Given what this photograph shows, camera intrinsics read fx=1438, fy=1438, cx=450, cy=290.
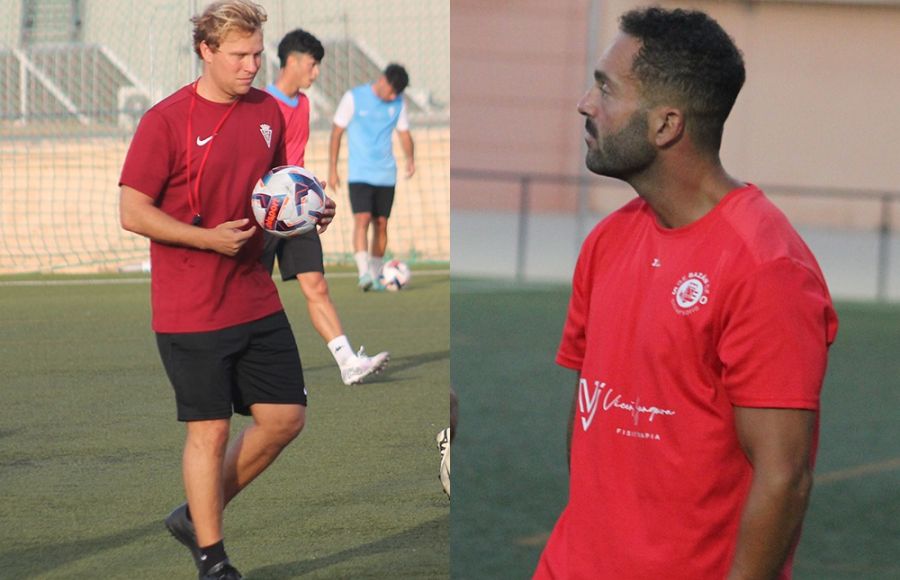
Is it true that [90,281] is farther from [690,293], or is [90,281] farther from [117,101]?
[690,293]

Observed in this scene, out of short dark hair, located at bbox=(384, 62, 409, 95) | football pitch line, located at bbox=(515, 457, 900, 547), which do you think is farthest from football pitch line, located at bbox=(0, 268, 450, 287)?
football pitch line, located at bbox=(515, 457, 900, 547)

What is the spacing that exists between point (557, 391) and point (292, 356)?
19.2ft

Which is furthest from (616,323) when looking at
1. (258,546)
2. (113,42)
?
(113,42)

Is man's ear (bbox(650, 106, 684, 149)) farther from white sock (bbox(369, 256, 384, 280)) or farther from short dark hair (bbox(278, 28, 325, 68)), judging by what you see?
white sock (bbox(369, 256, 384, 280))

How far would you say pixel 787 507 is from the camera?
7.47ft

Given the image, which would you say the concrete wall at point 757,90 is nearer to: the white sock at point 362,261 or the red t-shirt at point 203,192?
the white sock at point 362,261

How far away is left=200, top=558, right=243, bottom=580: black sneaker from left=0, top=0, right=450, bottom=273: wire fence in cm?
1250

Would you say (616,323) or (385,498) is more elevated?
(616,323)

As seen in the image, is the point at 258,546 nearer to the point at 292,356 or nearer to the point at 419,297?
the point at 292,356

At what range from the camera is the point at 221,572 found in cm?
455

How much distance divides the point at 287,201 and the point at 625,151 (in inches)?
102

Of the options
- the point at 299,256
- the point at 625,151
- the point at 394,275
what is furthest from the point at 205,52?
the point at 394,275

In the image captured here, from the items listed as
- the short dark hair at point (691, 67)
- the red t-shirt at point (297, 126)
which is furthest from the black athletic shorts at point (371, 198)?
the short dark hair at point (691, 67)

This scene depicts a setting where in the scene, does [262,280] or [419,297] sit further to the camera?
[419,297]
